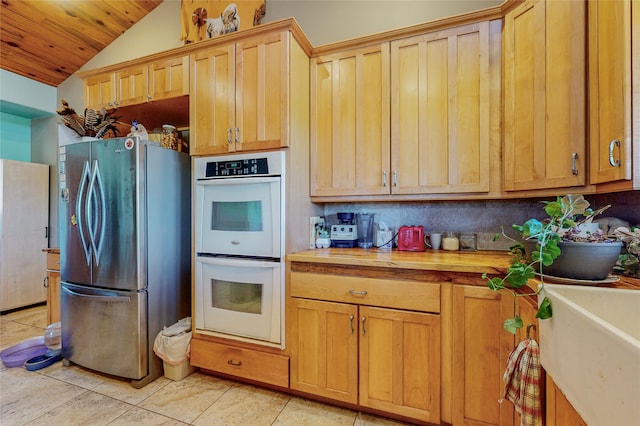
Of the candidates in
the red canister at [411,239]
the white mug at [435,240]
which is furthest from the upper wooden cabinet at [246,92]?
the white mug at [435,240]

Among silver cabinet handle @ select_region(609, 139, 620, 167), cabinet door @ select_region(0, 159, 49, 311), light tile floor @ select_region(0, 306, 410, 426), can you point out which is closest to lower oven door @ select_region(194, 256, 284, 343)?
light tile floor @ select_region(0, 306, 410, 426)

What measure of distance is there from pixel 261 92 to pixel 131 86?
124 centimetres

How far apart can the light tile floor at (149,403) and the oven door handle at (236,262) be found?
85 centimetres

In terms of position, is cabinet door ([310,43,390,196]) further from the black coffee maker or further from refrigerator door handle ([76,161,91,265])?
refrigerator door handle ([76,161,91,265])

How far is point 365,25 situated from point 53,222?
14.6 feet

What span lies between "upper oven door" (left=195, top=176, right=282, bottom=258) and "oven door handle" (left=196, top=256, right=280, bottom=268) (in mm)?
44

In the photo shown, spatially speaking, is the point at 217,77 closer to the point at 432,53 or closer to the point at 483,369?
the point at 432,53

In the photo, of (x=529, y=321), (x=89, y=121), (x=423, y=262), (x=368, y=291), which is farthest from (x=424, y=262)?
(x=89, y=121)

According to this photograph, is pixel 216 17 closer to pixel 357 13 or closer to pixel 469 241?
pixel 357 13

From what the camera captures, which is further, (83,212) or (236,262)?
(83,212)

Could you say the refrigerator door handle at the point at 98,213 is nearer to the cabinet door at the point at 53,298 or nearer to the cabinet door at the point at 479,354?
the cabinet door at the point at 53,298

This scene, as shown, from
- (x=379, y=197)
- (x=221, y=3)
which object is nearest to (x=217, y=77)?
→ (x=221, y=3)

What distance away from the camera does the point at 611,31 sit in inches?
47.8

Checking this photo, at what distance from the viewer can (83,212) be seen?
83.1 inches
